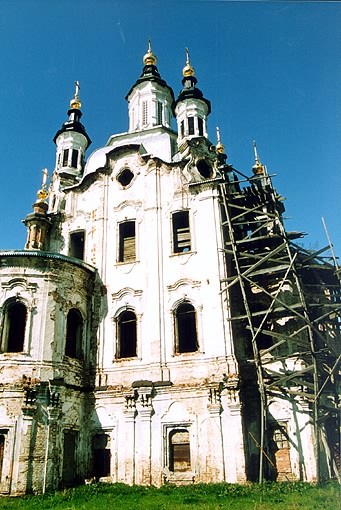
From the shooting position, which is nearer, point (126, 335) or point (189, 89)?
point (126, 335)

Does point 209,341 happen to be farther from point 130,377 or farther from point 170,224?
point 170,224

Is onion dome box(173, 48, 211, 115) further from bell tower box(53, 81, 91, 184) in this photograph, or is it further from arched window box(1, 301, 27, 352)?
arched window box(1, 301, 27, 352)

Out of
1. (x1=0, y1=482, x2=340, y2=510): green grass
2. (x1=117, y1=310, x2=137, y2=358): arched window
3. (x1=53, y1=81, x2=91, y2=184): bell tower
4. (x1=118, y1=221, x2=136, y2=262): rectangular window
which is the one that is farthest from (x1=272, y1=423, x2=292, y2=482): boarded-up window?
(x1=53, y1=81, x2=91, y2=184): bell tower

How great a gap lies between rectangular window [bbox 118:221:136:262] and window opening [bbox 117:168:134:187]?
6.84 feet

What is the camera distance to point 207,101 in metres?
24.6

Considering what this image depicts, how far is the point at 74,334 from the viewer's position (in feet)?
58.7

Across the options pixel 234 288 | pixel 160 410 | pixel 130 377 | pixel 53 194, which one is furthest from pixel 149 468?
pixel 53 194

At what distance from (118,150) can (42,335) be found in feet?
31.1

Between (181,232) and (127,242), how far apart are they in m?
2.48

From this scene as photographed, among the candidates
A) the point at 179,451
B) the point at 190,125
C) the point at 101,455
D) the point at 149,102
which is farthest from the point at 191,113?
the point at 101,455

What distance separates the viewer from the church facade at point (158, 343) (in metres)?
15.1

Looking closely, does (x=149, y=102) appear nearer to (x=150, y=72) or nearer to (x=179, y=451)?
(x=150, y=72)

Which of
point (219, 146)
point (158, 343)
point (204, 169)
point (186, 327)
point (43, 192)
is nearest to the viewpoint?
point (158, 343)

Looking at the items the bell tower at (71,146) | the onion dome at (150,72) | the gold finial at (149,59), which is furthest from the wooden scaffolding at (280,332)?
the gold finial at (149,59)
